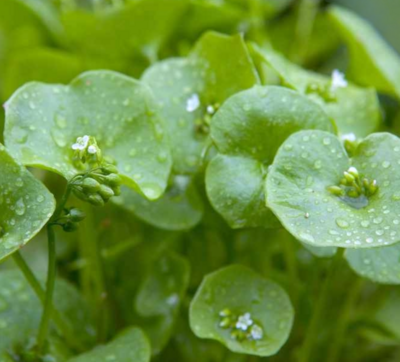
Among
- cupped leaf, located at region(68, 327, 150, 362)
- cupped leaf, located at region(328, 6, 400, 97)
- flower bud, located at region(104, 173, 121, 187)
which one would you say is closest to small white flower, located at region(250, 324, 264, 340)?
cupped leaf, located at region(68, 327, 150, 362)

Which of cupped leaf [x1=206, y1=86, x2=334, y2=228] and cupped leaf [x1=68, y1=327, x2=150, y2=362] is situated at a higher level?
cupped leaf [x1=206, y1=86, x2=334, y2=228]

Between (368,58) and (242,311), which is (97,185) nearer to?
(242,311)

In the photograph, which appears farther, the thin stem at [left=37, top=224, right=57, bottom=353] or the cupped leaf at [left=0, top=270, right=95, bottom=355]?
the cupped leaf at [left=0, top=270, right=95, bottom=355]

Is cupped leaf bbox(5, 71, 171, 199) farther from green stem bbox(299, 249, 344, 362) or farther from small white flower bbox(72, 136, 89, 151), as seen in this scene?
green stem bbox(299, 249, 344, 362)

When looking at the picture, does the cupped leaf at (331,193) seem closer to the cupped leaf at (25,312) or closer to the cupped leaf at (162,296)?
the cupped leaf at (162,296)

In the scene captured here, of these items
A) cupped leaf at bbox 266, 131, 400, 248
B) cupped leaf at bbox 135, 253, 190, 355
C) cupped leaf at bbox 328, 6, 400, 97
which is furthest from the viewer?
cupped leaf at bbox 328, 6, 400, 97

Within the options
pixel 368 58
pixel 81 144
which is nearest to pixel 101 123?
pixel 81 144

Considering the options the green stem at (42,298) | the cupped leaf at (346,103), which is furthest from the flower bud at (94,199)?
the cupped leaf at (346,103)
